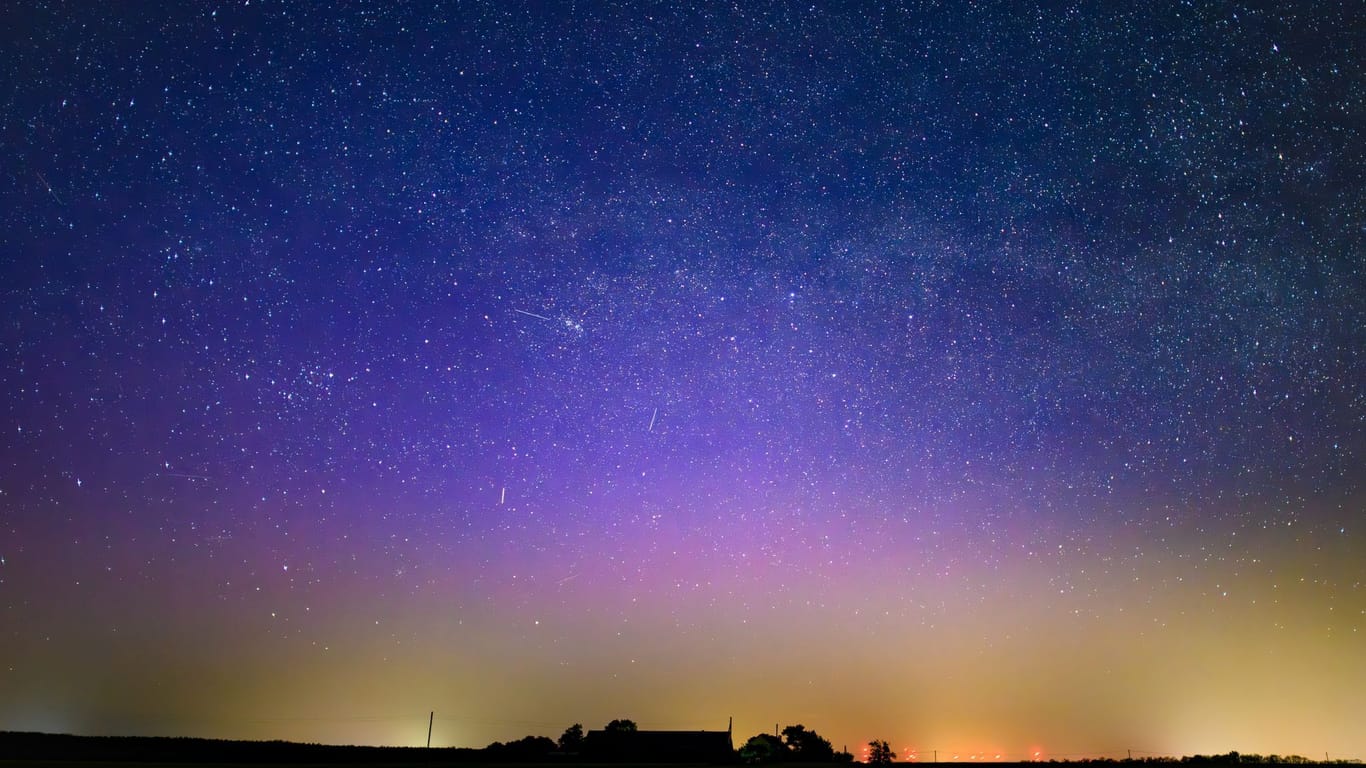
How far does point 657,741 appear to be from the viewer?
77938 mm

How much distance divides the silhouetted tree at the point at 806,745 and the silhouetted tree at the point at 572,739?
58.1ft

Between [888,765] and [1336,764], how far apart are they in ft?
91.3

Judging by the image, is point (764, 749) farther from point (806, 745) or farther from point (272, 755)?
point (272, 755)

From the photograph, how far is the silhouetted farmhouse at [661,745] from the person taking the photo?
75.9 metres

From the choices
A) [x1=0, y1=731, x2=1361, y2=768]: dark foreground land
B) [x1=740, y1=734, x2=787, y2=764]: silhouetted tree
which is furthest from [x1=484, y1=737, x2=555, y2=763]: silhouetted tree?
[x1=740, y1=734, x2=787, y2=764]: silhouetted tree

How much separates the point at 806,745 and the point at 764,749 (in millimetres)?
4126

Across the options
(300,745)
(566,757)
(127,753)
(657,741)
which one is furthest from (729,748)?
(127,753)

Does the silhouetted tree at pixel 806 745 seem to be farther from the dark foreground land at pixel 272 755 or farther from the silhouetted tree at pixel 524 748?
the silhouetted tree at pixel 524 748

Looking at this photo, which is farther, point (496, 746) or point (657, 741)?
point (496, 746)

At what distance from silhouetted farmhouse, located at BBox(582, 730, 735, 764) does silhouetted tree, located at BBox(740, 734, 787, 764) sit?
1351 millimetres

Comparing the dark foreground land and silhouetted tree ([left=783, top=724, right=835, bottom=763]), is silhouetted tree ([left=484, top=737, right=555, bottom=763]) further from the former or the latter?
silhouetted tree ([left=783, top=724, right=835, bottom=763])

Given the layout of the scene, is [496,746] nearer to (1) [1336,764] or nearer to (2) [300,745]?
(2) [300,745]

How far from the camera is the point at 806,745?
7844 centimetres

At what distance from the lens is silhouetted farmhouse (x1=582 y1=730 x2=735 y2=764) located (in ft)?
249
